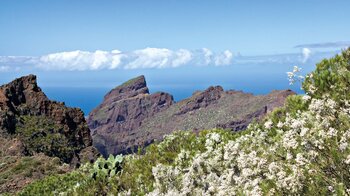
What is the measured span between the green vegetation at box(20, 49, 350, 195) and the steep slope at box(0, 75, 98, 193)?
45354 millimetres

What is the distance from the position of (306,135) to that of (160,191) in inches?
218

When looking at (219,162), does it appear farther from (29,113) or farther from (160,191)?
(29,113)

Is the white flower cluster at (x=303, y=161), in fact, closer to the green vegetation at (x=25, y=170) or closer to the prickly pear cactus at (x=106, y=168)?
the prickly pear cactus at (x=106, y=168)

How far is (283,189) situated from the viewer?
741 centimetres

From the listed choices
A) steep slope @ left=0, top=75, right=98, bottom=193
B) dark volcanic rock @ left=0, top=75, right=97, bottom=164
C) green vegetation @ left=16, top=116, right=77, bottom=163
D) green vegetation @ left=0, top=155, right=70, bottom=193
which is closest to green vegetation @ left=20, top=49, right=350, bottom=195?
green vegetation @ left=0, top=155, right=70, bottom=193

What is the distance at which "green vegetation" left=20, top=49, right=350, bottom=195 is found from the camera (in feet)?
24.0

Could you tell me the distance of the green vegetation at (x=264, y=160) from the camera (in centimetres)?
732

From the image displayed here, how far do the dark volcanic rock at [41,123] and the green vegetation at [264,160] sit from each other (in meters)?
57.9

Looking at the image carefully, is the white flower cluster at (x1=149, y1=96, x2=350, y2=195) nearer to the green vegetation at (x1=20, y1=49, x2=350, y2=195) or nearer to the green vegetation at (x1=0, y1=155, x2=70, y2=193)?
the green vegetation at (x1=20, y1=49, x2=350, y2=195)

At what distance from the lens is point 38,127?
87312 mm

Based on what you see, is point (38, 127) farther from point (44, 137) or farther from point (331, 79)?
point (331, 79)

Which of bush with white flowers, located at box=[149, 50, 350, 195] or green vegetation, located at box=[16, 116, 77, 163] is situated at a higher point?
bush with white flowers, located at box=[149, 50, 350, 195]

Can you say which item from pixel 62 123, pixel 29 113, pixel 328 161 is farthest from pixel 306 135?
pixel 29 113

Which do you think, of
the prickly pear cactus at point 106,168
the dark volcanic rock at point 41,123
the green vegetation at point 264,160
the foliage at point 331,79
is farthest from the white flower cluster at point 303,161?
the dark volcanic rock at point 41,123
